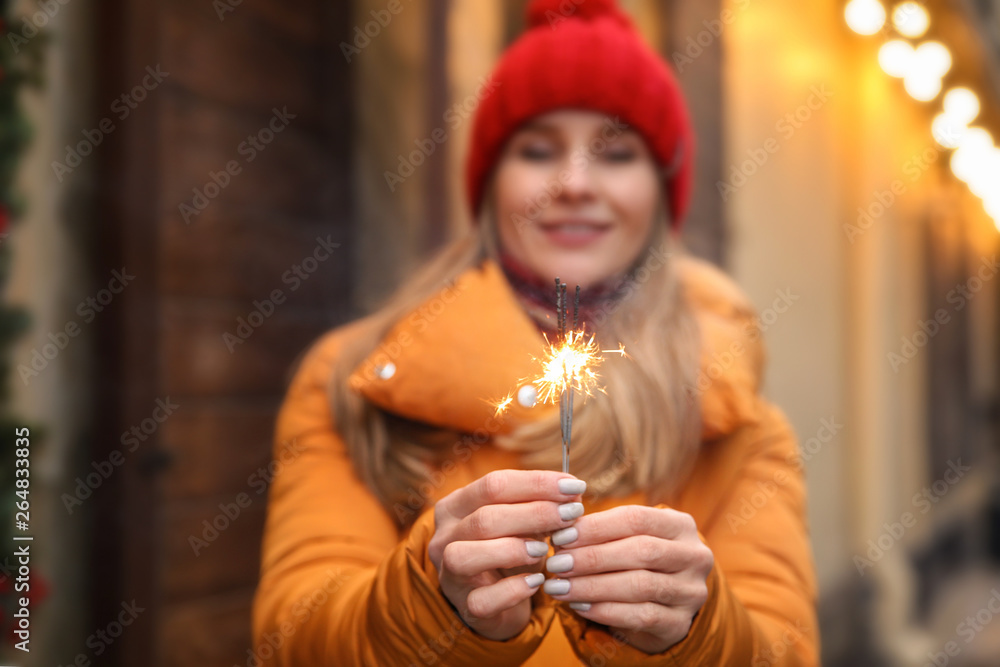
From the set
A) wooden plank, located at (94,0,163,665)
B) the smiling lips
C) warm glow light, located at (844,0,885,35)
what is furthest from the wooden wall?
warm glow light, located at (844,0,885,35)

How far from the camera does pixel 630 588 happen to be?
0.40 m

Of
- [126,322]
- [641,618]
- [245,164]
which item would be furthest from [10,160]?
[641,618]

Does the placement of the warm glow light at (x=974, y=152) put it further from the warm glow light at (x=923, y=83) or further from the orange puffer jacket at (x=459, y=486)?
the orange puffer jacket at (x=459, y=486)

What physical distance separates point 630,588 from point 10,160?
0.78m

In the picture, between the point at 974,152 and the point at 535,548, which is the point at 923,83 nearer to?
the point at 974,152

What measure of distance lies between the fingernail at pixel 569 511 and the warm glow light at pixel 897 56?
144 centimetres

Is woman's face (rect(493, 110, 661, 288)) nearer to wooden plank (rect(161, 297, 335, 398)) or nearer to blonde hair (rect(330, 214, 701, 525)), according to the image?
blonde hair (rect(330, 214, 701, 525))

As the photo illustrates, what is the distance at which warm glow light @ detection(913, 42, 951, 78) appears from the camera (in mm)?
1421

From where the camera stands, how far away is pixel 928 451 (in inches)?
92.9

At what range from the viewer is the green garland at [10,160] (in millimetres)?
761

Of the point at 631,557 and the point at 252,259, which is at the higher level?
the point at 252,259

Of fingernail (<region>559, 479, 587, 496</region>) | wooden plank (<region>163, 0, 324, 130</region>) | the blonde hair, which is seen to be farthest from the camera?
wooden plank (<region>163, 0, 324, 130</region>)

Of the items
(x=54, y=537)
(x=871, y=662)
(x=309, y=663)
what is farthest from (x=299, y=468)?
(x=871, y=662)

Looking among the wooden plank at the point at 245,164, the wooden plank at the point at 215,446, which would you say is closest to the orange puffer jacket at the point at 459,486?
the wooden plank at the point at 215,446
